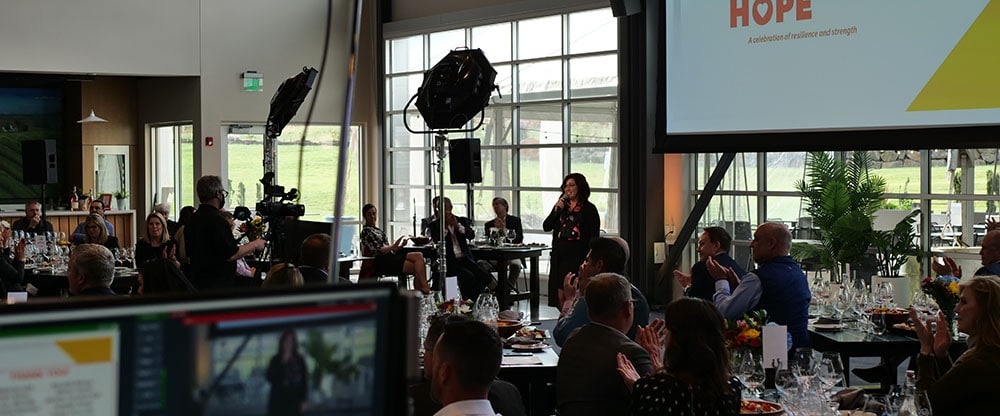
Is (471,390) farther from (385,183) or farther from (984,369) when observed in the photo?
(385,183)

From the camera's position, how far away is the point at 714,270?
602cm

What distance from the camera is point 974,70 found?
6.19 m

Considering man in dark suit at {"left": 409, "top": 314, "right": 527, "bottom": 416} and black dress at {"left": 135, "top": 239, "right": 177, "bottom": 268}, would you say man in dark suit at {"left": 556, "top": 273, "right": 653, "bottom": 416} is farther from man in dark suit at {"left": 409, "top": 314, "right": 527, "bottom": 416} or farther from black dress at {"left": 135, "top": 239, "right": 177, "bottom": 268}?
black dress at {"left": 135, "top": 239, "right": 177, "bottom": 268}

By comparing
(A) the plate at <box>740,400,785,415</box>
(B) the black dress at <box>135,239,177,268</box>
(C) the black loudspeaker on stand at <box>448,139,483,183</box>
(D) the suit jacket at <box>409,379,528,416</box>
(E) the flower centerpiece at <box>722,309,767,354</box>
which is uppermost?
(C) the black loudspeaker on stand at <box>448,139,483,183</box>

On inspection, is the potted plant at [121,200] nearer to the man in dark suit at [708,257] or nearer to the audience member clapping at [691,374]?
the man in dark suit at [708,257]

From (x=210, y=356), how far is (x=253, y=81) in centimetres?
1440

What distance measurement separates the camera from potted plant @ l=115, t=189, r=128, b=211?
16.0 m

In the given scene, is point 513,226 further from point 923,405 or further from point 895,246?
point 923,405

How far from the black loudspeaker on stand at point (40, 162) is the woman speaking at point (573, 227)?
19.5ft

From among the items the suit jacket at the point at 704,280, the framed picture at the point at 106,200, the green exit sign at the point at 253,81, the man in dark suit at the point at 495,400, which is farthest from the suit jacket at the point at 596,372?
the framed picture at the point at 106,200

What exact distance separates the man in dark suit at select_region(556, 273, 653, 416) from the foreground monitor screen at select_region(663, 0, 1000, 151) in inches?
128

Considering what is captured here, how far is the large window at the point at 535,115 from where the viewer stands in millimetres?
12477

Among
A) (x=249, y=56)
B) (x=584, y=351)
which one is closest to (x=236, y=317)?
(x=584, y=351)

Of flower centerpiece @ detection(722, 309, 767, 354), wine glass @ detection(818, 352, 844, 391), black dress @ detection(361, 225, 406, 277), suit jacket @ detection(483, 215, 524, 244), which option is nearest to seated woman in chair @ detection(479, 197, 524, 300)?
suit jacket @ detection(483, 215, 524, 244)
